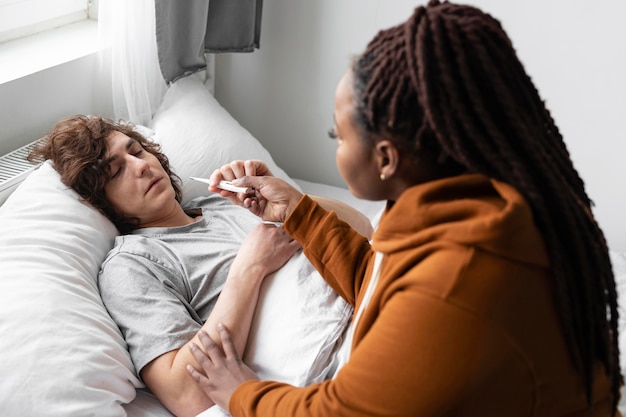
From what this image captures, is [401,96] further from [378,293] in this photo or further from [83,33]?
[83,33]

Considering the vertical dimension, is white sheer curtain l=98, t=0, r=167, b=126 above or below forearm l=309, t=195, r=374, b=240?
above

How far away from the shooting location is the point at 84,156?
5.29 feet

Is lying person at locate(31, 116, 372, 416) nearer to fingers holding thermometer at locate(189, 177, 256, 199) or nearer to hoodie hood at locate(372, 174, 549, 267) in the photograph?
fingers holding thermometer at locate(189, 177, 256, 199)

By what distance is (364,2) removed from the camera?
7.64 ft

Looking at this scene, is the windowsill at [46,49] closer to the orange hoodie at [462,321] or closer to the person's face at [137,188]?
the person's face at [137,188]

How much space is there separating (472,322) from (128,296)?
762 millimetres

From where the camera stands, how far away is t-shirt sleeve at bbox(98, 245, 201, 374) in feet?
4.39

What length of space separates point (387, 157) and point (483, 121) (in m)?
0.13

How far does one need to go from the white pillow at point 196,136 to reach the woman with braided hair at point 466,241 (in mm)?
976

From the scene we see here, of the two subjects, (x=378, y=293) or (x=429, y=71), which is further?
(x=378, y=293)

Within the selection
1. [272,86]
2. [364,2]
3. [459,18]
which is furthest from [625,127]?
[459,18]

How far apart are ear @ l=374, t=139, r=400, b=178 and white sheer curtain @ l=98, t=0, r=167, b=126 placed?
1207mm

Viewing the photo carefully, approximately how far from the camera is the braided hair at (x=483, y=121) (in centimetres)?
85

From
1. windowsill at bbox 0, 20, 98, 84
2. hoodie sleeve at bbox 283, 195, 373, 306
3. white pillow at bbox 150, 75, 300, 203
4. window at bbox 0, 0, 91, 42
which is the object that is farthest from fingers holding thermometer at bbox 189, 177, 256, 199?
window at bbox 0, 0, 91, 42
